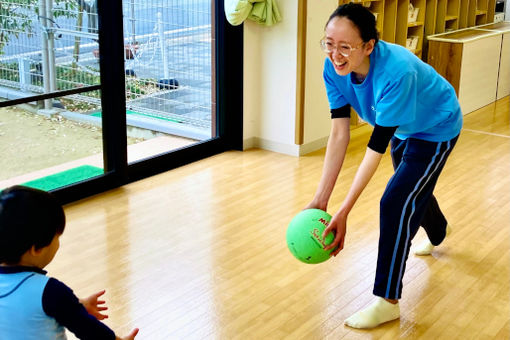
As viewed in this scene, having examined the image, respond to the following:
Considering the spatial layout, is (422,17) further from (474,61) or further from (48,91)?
(48,91)

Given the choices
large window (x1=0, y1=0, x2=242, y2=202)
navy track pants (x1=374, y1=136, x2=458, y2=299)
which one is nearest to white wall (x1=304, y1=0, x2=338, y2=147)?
large window (x1=0, y1=0, x2=242, y2=202)

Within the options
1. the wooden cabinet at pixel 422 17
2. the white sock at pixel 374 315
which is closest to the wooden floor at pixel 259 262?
the white sock at pixel 374 315

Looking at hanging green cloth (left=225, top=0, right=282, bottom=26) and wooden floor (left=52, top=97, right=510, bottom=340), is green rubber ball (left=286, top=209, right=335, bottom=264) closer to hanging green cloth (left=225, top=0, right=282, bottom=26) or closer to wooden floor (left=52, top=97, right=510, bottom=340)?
wooden floor (left=52, top=97, right=510, bottom=340)

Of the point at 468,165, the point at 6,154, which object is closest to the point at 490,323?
the point at 468,165

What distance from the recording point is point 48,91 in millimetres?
4109

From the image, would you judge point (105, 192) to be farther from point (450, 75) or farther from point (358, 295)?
point (450, 75)

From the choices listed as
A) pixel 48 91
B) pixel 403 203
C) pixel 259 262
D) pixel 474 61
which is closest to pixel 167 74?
pixel 48 91

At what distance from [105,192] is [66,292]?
288cm

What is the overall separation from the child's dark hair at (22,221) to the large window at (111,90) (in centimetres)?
241

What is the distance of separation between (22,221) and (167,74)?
3.42 m

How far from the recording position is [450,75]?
259 inches

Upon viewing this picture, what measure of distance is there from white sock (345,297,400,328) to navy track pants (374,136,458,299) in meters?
0.06

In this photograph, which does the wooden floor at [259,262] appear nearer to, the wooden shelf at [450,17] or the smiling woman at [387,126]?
the smiling woman at [387,126]

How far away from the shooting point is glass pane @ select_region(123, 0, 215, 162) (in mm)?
4652
